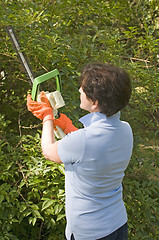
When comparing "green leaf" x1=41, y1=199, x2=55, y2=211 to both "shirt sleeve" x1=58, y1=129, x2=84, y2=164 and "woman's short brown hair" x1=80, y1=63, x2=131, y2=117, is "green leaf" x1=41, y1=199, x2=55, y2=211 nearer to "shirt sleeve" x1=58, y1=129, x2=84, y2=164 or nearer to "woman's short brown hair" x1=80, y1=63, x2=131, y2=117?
"shirt sleeve" x1=58, y1=129, x2=84, y2=164

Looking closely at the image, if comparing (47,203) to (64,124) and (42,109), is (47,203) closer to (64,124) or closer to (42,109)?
(64,124)

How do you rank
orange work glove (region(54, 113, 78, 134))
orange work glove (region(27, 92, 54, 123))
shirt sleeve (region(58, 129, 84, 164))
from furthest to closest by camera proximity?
orange work glove (region(54, 113, 78, 134))
orange work glove (region(27, 92, 54, 123))
shirt sleeve (region(58, 129, 84, 164))

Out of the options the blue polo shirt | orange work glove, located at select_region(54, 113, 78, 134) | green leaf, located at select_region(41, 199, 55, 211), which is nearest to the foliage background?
green leaf, located at select_region(41, 199, 55, 211)

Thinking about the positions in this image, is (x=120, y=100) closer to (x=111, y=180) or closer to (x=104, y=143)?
(x=104, y=143)

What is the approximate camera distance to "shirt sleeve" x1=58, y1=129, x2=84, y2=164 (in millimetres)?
1336

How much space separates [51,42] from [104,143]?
129cm

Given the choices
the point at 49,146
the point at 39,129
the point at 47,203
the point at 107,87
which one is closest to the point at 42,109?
the point at 49,146

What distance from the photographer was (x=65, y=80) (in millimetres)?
2486

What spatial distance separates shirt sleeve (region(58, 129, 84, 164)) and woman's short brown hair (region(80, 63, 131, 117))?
16 centimetres

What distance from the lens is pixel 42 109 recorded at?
1.55 meters

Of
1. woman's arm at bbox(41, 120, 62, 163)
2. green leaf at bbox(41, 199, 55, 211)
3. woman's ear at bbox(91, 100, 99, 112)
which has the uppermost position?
woman's ear at bbox(91, 100, 99, 112)

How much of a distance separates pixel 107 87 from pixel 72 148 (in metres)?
0.30

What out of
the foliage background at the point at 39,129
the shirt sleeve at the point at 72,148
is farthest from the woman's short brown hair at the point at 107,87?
the foliage background at the point at 39,129

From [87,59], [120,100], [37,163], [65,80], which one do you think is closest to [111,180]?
[120,100]
